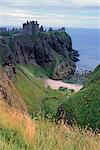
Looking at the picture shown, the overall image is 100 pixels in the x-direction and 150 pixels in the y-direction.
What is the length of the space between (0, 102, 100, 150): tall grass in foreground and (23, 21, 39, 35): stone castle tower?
13928 centimetres

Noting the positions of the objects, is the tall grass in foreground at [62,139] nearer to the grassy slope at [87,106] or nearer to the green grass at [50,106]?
the green grass at [50,106]

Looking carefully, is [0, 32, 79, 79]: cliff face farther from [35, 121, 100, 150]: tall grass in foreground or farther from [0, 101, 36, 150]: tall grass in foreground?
[0, 101, 36, 150]: tall grass in foreground

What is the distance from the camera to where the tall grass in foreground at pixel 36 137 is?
305 inches

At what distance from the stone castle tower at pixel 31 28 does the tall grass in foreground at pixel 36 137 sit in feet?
457

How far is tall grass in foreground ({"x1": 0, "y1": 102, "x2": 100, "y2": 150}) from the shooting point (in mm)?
7748

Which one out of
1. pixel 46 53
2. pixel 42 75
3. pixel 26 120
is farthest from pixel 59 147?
pixel 46 53

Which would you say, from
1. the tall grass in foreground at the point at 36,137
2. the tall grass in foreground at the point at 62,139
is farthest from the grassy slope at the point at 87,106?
the tall grass in foreground at the point at 36,137

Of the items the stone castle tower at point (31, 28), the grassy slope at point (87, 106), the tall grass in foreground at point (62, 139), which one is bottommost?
the stone castle tower at point (31, 28)

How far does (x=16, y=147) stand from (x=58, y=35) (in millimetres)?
164457

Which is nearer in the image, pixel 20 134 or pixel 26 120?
pixel 20 134

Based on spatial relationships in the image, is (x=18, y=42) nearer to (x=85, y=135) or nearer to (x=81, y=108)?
(x=81, y=108)

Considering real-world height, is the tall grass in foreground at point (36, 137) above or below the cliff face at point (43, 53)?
above

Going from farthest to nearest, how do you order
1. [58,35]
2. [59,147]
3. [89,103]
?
[58,35]
[89,103]
[59,147]

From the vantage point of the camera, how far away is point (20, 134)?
321 inches
